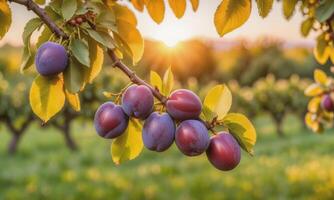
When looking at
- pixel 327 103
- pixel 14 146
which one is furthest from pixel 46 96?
pixel 14 146

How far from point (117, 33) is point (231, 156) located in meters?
0.32

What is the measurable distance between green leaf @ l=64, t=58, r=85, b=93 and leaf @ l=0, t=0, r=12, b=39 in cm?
20

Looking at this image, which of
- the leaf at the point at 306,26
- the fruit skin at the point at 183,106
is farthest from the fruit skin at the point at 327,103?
the fruit skin at the point at 183,106

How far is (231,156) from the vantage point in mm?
924

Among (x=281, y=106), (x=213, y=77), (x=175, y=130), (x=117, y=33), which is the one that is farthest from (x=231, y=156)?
(x=213, y=77)

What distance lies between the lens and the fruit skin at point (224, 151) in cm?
93

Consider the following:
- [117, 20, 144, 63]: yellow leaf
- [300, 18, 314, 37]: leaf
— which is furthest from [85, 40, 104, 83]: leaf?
[300, 18, 314, 37]: leaf

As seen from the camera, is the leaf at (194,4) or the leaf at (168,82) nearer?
the leaf at (168,82)

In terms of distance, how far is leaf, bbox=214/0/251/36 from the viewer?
1005mm

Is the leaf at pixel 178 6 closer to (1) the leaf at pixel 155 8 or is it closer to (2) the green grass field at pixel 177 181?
(1) the leaf at pixel 155 8

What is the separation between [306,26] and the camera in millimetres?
1928

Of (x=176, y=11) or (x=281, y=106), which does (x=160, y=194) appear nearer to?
(x=176, y=11)

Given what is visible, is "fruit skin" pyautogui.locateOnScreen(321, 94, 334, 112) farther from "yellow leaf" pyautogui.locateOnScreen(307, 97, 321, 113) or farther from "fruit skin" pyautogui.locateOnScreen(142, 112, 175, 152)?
"fruit skin" pyautogui.locateOnScreen(142, 112, 175, 152)

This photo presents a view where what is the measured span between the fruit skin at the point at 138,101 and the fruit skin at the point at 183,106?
0.03 metres
